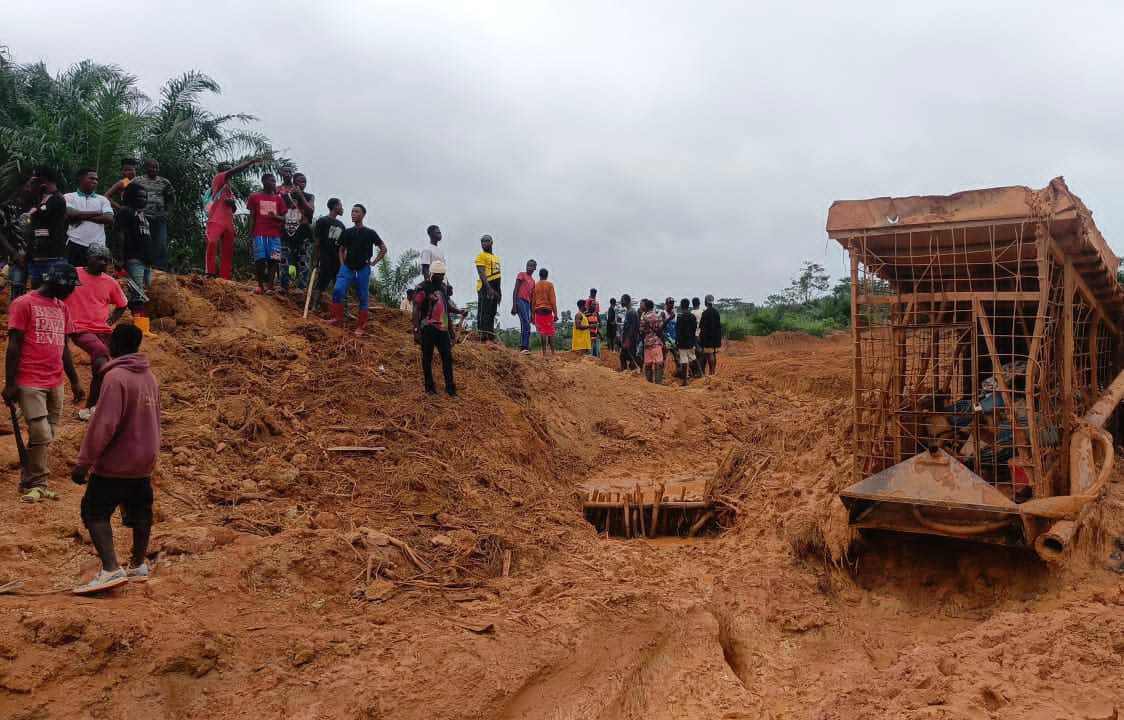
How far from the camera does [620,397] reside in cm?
1228

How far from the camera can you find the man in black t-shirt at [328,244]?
374 inches

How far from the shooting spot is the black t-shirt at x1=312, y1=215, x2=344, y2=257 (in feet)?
31.1

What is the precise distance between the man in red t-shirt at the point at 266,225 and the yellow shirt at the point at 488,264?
8.63 ft

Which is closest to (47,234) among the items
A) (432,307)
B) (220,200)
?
(220,200)

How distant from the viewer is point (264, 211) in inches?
382

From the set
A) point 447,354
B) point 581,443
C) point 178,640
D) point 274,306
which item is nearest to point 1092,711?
point 178,640

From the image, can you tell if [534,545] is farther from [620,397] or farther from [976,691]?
[620,397]

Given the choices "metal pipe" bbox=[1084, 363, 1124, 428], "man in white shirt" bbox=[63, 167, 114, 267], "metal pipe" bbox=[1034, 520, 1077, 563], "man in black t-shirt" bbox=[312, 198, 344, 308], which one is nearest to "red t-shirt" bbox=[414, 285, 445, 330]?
"man in black t-shirt" bbox=[312, 198, 344, 308]

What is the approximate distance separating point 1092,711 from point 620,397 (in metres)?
8.73

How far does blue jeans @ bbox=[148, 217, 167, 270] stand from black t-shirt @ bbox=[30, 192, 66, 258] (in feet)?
7.19

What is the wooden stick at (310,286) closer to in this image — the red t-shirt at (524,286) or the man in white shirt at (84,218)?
the man in white shirt at (84,218)

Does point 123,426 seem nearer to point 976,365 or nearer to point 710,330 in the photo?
point 976,365

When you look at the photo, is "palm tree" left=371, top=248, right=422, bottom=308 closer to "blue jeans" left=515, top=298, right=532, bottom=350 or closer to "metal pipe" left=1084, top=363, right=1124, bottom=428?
"blue jeans" left=515, top=298, right=532, bottom=350

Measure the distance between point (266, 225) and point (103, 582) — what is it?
6.31 m
